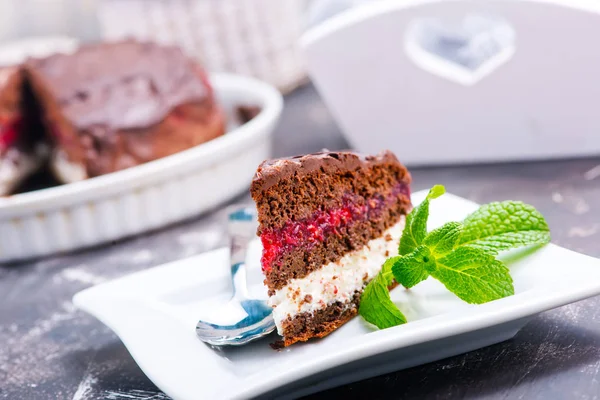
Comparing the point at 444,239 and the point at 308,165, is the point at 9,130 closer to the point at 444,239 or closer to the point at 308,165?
the point at 308,165

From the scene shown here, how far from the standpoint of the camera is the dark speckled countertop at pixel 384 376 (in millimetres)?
955

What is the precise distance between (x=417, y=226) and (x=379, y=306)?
142 millimetres

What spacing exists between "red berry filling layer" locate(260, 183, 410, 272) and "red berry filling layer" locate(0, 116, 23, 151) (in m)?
1.12

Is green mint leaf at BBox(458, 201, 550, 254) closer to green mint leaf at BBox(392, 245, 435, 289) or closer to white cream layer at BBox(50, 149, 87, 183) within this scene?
green mint leaf at BBox(392, 245, 435, 289)

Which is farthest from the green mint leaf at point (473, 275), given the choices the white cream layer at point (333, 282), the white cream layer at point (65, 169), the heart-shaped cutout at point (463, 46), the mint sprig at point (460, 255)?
the white cream layer at point (65, 169)

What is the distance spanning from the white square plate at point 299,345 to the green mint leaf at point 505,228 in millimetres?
27

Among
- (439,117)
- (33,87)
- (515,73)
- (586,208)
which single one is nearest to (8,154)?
(33,87)

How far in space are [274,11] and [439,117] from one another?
0.79 m

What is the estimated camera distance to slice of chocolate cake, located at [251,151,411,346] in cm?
106

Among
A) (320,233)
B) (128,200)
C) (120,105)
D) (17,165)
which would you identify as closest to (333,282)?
(320,233)

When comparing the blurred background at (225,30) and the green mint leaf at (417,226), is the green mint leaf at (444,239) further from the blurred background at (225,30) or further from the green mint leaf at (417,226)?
the blurred background at (225,30)

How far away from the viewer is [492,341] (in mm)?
1012

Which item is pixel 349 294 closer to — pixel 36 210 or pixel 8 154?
pixel 36 210

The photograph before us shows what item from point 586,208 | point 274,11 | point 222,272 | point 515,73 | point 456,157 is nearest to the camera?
point 222,272
